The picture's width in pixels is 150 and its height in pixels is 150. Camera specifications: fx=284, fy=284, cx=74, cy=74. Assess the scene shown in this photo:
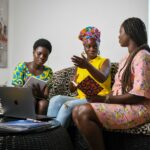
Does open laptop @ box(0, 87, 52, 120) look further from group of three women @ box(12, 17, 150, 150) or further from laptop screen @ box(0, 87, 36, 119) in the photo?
group of three women @ box(12, 17, 150, 150)

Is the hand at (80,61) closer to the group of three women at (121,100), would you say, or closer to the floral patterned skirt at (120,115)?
the group of three women at (121,100)

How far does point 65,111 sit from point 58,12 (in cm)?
169

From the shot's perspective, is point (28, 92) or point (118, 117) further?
point (118, 117)

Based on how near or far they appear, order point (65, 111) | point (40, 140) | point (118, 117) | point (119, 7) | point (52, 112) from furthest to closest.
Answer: point (119, 7), point (52, 112), point (65, 111), point (118, 117), point (40, 140)

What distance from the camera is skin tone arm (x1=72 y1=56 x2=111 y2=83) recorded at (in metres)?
1.96

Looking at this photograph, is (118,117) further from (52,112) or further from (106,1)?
(106,1)

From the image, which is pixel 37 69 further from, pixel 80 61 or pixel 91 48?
pixel 80 61

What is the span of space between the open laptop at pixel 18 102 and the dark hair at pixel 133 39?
615mm

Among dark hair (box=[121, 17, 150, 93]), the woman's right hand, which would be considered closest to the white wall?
the woman's right hand

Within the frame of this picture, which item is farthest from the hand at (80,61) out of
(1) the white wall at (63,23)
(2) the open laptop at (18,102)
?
(1) the white wall at (63,23)

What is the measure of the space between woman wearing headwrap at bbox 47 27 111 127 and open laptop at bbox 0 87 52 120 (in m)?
0.40

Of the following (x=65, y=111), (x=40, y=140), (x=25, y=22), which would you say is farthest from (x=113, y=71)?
(x=25, y=22)

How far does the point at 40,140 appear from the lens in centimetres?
137

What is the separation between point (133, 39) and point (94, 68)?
1.15 feet
